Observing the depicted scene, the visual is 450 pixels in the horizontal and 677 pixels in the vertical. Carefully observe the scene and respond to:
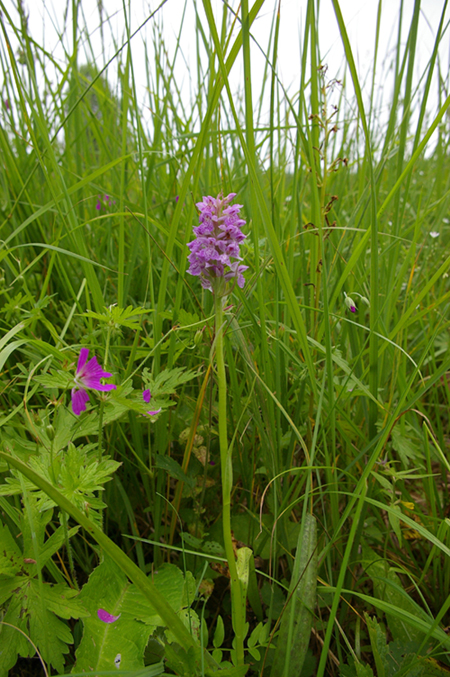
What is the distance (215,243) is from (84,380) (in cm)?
40

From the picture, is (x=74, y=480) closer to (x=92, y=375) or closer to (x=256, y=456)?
(x=92, y=375)

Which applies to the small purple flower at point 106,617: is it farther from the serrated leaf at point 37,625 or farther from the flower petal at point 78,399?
the flower petal at point 78,399

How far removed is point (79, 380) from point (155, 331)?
228mm

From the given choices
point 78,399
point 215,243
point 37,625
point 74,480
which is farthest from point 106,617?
point 215,243

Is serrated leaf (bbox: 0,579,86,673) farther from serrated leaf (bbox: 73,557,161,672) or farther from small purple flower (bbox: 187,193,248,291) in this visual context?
small purple flower (bbox: 187,193,248,291)

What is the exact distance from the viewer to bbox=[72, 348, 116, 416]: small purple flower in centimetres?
87

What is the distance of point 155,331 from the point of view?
1.02m

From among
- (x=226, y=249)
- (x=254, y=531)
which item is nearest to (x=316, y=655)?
(x=254, y=531)

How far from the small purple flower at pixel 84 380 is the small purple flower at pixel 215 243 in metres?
0.29

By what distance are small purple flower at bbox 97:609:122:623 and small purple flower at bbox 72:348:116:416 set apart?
407mm

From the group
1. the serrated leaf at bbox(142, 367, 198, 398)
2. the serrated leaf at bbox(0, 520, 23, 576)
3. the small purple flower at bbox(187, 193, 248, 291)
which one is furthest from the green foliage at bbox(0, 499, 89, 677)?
the small purple flower at bbox(187, 193, 248, 291)

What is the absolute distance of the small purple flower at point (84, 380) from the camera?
867 millimetres

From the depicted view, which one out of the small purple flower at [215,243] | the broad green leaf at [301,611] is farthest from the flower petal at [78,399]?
the broad green leaf at [301,611]

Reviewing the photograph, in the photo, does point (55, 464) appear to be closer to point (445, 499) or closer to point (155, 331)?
point (155, 331)
